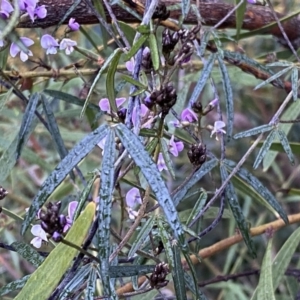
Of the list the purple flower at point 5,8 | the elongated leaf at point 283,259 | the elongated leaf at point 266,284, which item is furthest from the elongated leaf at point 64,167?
the elongated leaf at point 283,259

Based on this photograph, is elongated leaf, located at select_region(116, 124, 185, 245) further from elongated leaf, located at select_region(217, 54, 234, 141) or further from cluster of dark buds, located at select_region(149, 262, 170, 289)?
elongated leaf, located at select_region(217, 54, 234, 141)

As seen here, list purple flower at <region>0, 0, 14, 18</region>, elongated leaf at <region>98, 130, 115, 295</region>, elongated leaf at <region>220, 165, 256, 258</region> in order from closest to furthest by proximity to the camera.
A: elongated leaf at <region>98, 130, 115, 295</region> < purple flower at <region>0, 0, 14, 18</region> < elongated leaf at <region>220, 165, 256, 258</region>

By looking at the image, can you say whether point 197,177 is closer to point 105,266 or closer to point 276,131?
point 276,131

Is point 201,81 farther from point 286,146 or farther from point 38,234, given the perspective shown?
point 38,234

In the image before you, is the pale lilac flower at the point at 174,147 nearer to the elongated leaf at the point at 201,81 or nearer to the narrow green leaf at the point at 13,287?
the elongated leaf at the point at 201,81

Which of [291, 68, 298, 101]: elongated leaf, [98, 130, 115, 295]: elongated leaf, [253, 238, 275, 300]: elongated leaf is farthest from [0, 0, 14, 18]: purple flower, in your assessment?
[253, 238, 275, 300]: elongated leaf

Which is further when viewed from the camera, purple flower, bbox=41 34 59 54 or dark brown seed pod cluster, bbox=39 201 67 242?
purple flower, bbox=41 34 59 54

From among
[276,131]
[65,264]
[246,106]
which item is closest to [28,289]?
[65,264]
